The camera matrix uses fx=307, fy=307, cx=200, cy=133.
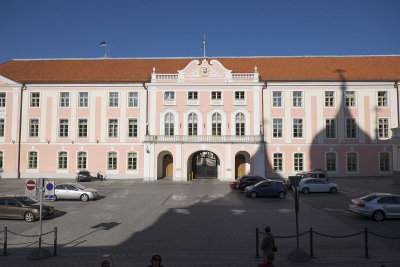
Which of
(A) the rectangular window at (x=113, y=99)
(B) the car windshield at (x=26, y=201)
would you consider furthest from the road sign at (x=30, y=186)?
(A) the rectangular window at (x=113, y=99)

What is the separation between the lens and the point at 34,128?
36.5 meters

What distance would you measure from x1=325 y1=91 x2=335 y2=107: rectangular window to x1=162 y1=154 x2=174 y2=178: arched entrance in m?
19.5

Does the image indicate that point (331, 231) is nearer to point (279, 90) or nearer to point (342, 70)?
point (279, 90)

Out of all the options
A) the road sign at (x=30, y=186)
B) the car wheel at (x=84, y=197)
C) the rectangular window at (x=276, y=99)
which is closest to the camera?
the road sign at (x=30, y=186)

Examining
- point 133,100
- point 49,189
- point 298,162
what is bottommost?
point 49,189

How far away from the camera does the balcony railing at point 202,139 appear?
33.7 metres

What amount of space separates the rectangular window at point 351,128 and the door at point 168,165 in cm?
2093

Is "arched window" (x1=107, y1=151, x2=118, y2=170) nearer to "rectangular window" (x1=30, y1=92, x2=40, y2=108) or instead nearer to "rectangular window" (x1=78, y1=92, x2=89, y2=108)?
"rectangular window" (x1=78, y1=92, x2=89, y2=108)

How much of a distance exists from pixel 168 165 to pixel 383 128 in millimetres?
25521

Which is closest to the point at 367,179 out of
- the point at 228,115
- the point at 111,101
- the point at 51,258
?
the point at 228,115

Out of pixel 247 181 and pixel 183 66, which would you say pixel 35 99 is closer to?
pixel 183 66

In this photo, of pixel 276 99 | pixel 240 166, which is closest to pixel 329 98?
pixel 276 99

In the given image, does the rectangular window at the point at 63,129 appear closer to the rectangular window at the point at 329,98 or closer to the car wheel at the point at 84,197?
the car wheel at the point at 84,197

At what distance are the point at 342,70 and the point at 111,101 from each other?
1123 inches
